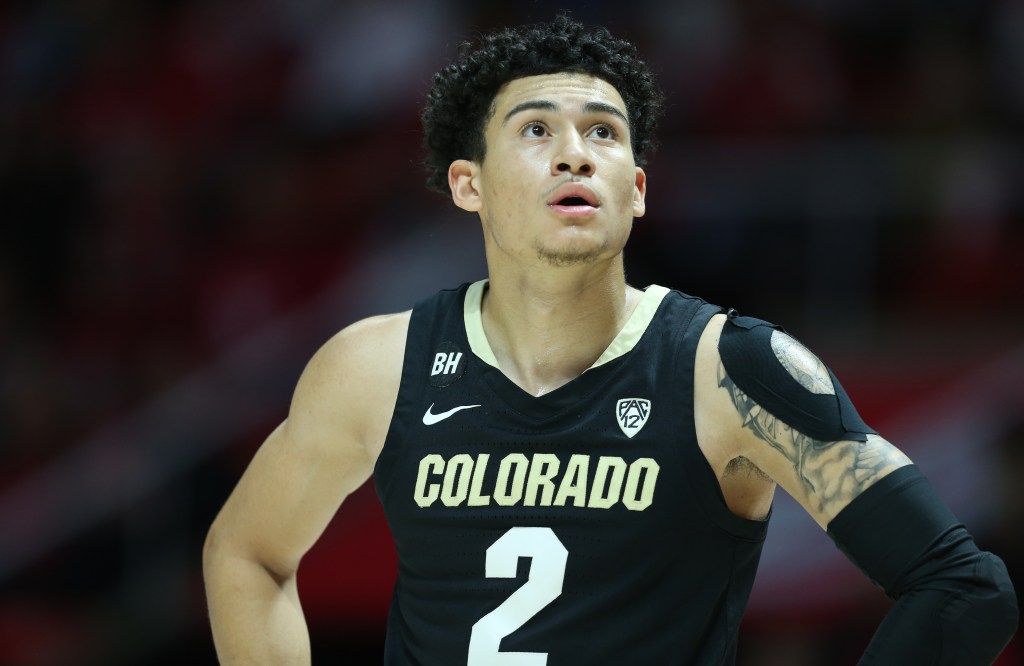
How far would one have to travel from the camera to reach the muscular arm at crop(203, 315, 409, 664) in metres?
3.71

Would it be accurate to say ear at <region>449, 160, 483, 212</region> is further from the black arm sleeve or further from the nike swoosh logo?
the black arm sleeve

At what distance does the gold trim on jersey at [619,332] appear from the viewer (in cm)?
353

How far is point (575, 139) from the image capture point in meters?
3.54

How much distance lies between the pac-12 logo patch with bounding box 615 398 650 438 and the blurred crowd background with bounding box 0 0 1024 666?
3.13m

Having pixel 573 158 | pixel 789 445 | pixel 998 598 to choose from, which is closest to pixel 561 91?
pixel 573 158

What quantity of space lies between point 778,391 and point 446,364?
904 mm

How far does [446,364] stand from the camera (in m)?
3.65

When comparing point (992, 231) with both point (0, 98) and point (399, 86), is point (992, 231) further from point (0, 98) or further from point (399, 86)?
point (0, 98)

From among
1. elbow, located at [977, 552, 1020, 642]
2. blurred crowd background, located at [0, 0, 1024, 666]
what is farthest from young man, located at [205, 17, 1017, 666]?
blurred crowd background, located at [0, 0, 1024, 666]

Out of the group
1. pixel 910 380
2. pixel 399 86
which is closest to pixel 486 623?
pixel 910 380

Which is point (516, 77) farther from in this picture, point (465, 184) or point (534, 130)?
point (465, 184)

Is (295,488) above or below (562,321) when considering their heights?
below

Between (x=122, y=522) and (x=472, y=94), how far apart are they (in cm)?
380

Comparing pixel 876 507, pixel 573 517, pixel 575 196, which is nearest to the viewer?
pixel 876 507
